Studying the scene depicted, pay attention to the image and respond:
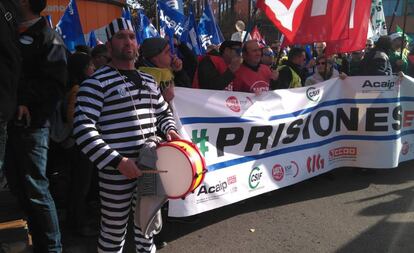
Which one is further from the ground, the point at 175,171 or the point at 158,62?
the point at 158,62

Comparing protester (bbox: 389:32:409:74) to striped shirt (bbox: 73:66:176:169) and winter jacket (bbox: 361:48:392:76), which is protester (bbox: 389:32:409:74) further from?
striped shirt (bbox: 73:66:176:169)

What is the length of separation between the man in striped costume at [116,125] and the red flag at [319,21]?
9.60 ft

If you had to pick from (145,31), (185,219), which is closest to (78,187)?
(185,219)

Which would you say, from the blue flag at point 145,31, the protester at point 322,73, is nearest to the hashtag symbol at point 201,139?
the protester at point 322,73

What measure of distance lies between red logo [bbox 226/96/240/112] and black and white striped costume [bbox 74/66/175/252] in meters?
1.73

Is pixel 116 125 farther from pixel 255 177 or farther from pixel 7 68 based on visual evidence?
pixel 255 177

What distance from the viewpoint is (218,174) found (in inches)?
171

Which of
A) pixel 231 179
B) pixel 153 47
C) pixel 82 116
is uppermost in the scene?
pixel 153 47

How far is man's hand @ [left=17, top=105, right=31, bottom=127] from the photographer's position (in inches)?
108

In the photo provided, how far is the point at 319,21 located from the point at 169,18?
365cm

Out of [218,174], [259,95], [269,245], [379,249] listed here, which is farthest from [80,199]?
[379,249]

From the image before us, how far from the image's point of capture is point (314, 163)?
5.35 metres

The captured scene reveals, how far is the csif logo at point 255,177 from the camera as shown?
466cm

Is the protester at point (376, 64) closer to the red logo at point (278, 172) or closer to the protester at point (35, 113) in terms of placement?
the red logo at point (278, 172)
